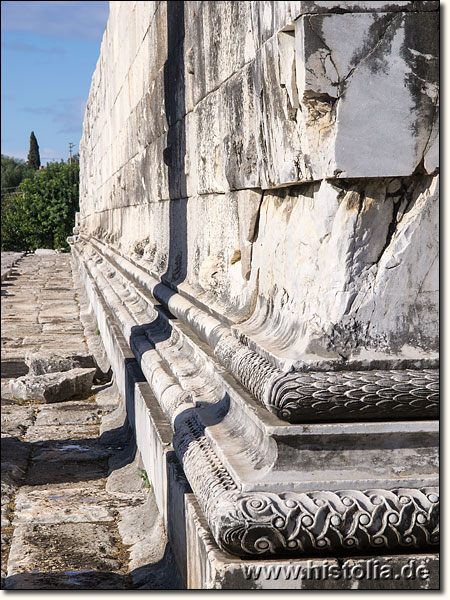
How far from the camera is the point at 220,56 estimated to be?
4.49 m

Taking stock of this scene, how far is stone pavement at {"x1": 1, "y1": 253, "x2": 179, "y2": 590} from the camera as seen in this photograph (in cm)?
338

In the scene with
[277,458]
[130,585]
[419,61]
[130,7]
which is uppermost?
[130,7]

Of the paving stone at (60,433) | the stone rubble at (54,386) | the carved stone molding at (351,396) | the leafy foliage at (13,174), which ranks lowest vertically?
the paving stone at (60,433)

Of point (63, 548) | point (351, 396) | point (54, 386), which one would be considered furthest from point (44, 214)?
point (351, 396)

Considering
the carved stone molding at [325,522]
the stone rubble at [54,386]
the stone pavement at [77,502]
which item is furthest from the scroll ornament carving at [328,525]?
the stone rubble at [54,386]

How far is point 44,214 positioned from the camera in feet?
139

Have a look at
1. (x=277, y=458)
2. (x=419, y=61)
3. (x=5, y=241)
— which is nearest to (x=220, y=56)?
(x=419, y=61)

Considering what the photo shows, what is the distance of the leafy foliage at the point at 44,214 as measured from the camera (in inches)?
1654

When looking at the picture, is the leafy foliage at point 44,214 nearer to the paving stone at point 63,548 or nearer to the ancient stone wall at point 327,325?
the paving stone at point 63,548

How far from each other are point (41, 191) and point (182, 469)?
40581 millimetres

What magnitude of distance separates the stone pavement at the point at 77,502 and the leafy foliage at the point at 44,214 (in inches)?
1398

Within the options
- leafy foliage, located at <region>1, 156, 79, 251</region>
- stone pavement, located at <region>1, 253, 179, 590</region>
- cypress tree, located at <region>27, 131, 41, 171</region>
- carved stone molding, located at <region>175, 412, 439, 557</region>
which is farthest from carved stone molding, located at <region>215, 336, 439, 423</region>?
cypress tree, located at <region>27, 131, 41, 171</region>

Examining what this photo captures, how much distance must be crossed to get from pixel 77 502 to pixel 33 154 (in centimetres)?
6517

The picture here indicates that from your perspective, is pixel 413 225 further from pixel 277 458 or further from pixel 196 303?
pixel 196 303
